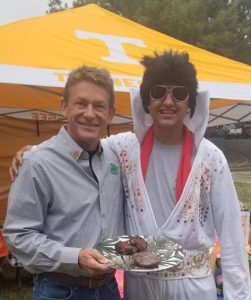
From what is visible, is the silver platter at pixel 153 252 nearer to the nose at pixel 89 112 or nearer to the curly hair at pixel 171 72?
the nose at pixel 89 112

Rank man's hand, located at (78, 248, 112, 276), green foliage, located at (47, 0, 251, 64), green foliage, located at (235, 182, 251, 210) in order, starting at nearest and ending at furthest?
1. man's hand, located at (78, 248, 112, 276)
2. green foliage, located at (235, 182, 251, 210)
3. green foliage, located at (47, 0, 251, 64)

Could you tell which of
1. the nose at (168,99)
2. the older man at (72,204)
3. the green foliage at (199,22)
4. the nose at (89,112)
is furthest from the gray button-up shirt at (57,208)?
the green foliage at (199,22)

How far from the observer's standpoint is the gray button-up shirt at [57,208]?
5.67 ft

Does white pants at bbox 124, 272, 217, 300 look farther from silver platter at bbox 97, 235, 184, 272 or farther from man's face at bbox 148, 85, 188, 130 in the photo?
man's face at bbox 148, 85, 188, 130

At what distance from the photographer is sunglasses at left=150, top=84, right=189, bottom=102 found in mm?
1952

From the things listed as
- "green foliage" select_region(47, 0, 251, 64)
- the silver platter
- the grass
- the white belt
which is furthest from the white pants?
"green foliage" select_region(47, 0, 251, 64)

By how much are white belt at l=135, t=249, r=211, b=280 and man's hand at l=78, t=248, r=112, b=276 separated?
347 mm

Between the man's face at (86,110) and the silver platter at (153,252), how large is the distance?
443mm

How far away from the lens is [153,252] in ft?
6.13

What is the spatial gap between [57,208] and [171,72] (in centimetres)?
78

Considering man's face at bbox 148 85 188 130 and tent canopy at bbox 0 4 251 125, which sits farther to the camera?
tent canopy at bbox 0 4 251 125

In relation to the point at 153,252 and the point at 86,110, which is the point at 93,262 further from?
the point at 86,110

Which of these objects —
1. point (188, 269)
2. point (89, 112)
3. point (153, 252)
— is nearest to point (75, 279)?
point (153, 252)

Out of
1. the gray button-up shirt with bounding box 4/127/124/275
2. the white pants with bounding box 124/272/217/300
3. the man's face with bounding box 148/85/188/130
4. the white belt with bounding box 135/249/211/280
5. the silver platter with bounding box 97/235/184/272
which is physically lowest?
the white pants with bounding box 124/272/217/300
